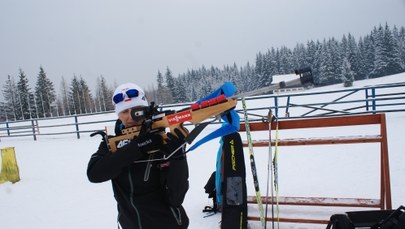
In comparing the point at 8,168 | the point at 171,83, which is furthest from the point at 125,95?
the point at 171,83

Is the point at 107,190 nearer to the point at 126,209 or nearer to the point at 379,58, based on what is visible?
the point at 126,209

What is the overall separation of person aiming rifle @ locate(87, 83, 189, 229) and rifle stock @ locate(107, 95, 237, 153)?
1.0 inches

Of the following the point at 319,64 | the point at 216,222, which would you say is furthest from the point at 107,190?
the point at 319,64

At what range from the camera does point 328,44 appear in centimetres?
6644

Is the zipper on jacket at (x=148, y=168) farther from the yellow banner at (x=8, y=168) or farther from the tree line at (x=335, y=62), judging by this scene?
the tree line at (x=335, y=62)

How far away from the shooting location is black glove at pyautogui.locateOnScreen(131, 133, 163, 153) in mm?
1762

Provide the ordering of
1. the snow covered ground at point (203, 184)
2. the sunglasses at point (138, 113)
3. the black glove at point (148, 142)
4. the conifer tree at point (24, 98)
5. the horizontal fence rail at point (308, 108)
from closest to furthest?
the black glove at point (148, 142), the sunglasses at point (138, 113), the snow covered ground at point (203, 184), the horizontal fence rail at point (308, 108), the conifer tree at point (24, 98)

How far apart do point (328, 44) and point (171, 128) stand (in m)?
72.2

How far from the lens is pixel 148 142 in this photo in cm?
177

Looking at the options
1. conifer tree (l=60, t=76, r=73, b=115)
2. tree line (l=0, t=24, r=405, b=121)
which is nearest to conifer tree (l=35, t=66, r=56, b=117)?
tree line (l=0, t=24, r=405, b=121)

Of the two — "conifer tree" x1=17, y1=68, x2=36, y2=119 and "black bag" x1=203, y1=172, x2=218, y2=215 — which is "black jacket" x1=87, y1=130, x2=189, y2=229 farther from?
"conifer tree" x1=17, y1=68, x2=36, y2=119

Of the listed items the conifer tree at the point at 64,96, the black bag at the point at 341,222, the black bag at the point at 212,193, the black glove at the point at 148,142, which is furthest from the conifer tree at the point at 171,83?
the black glove at the point at 148,142

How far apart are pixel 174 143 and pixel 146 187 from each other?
349 millimetres

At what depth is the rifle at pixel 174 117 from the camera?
187 centimetres
